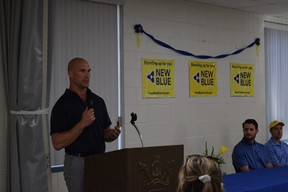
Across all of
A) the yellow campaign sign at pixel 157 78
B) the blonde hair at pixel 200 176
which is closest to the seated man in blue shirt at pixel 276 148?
the yellow campaign sign at pixel 157 78

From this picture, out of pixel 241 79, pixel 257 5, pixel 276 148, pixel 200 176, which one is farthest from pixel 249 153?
Result: pixel 200 176

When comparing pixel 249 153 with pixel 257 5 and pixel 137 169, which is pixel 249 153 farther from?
pixel 137 169

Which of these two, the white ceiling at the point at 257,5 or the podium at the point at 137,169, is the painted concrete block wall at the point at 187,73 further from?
the podium at the point at 137,169

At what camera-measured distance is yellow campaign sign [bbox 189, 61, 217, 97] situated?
17.8ft

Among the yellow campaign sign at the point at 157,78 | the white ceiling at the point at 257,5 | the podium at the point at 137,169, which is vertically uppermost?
the white ceiling at the point at 257,5

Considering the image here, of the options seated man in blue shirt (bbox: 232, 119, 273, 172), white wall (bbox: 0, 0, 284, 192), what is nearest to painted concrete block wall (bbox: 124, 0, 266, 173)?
white wall (bbox: 0, 0, 284, 192)

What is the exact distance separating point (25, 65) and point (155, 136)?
1.82 m

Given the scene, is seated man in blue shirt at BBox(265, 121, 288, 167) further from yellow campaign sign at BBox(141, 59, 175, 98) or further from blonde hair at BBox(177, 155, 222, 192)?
blonde hair at BBox(177, 155, 222, 192)

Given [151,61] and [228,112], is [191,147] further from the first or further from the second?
[151,61]

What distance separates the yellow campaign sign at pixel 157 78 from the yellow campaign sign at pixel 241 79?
107 centimetres

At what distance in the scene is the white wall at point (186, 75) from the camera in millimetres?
4816

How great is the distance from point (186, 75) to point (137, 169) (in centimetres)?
291

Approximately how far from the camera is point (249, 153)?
517 cm

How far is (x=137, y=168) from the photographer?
2.56m
